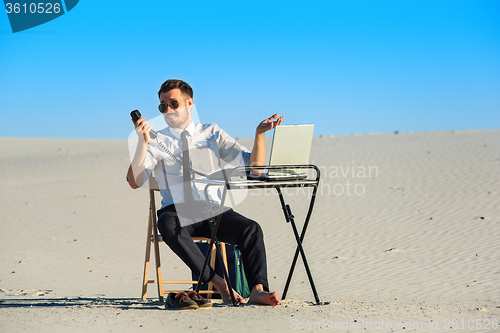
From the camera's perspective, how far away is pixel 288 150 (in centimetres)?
335

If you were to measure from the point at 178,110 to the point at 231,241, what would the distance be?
1161 mm

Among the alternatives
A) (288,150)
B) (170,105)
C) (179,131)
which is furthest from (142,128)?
(288,150)

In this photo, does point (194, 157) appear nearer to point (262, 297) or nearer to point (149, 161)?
point (149, 161)

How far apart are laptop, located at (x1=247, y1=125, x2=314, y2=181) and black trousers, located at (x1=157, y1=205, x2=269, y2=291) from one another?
0.54 metres

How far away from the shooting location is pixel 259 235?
12.4 feet

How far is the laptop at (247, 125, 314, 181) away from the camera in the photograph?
3266 mm

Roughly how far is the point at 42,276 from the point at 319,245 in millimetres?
4267

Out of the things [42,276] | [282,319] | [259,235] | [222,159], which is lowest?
[42,276]

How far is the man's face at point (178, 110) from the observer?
402 centimetres

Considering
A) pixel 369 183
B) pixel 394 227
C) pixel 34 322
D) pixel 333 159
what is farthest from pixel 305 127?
pixel 333 159

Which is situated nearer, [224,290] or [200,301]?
[200,301]

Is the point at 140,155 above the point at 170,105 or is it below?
below

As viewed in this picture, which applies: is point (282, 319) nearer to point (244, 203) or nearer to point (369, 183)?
point (244, 203)

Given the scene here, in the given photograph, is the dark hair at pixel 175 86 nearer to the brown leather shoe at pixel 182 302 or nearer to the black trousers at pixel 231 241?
the black trousers at pixel 231 241
